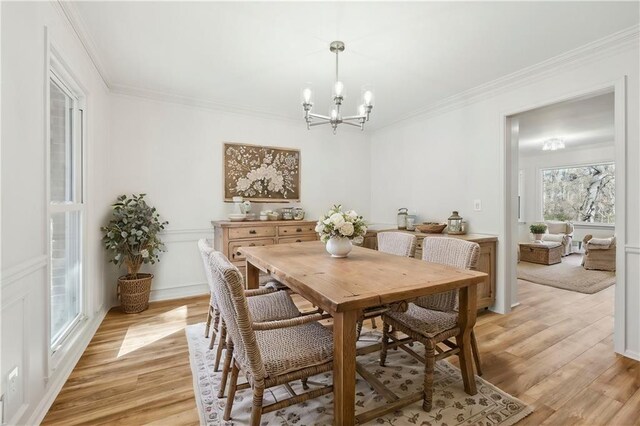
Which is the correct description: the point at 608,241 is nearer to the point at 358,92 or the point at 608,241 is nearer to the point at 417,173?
the point at 417,173

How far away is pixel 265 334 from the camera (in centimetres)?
160

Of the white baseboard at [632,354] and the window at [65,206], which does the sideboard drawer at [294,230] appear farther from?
the white baseboard at [632,354]

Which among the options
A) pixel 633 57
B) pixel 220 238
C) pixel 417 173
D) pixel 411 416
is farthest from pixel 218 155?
pixel 633 57

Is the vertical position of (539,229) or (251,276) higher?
(539,229)

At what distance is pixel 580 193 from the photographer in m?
7.16

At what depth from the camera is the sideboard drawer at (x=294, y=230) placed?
3876 mm

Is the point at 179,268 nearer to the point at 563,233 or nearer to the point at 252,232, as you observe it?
the point at 252,232

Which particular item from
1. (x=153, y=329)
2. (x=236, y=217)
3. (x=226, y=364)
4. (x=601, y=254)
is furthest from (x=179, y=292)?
(x=601, y=254)

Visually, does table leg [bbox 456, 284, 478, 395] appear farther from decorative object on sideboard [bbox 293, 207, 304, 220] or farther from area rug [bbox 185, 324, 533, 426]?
decorative object on sideboard [bbox 293, 207, 304, 220]

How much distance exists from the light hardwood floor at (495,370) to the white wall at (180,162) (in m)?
0.70

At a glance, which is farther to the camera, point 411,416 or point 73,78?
point 73,78

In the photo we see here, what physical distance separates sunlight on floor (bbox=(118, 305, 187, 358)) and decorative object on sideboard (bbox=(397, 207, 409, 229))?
9.88ft

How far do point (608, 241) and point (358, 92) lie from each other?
528 cm

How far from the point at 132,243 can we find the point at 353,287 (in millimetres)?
2672
